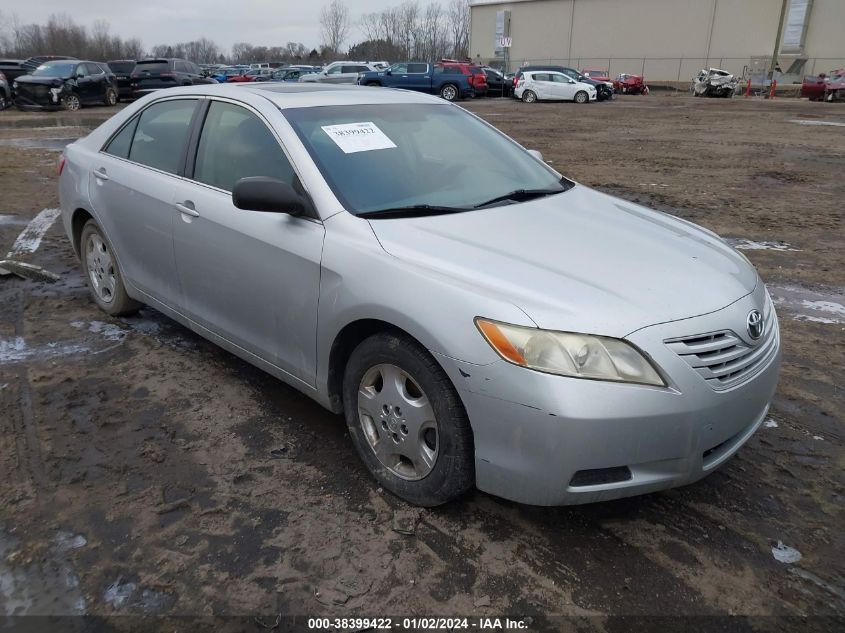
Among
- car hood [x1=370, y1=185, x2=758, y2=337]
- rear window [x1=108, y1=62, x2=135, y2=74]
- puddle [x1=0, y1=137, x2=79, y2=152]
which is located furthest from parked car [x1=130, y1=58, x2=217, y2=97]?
car hood [x1=370, y1=185, x2=758, y2=337]

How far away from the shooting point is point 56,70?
71.4 ft

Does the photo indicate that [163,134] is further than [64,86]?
No

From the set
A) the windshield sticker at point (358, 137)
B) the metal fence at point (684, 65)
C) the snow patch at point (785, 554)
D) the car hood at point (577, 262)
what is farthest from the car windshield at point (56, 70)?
the metal fence at point (684, 65)

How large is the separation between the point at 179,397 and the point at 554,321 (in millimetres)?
2315

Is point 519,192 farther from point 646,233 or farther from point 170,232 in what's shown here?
point 170,232

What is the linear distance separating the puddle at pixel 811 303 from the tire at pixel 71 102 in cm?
2281

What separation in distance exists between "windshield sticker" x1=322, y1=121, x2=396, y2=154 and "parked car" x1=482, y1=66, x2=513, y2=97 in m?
35.1

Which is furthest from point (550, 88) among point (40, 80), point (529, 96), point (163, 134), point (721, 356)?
point (721, 356)

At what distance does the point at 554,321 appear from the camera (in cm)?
228

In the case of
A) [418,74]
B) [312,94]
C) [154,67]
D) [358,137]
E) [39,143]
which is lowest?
[39,143]

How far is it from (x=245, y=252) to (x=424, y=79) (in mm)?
31390

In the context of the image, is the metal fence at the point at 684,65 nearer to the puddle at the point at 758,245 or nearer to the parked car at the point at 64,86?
the parked car at the point at 64,86

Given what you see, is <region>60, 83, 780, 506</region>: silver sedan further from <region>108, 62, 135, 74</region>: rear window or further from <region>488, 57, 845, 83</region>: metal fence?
<region>488, 57, 845, 83</region>: metal fence

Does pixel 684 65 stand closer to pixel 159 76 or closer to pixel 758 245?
pixel 159 76
